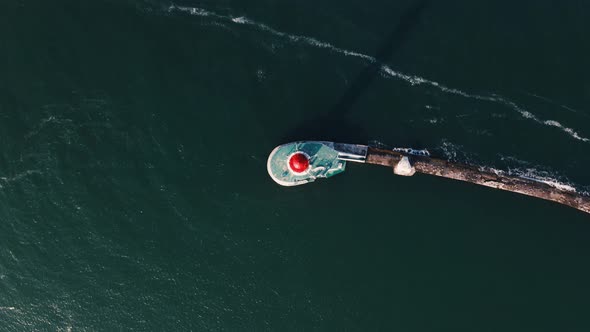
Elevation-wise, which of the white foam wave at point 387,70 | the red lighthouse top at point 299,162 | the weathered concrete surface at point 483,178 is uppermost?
the white foam wave at point 387,70

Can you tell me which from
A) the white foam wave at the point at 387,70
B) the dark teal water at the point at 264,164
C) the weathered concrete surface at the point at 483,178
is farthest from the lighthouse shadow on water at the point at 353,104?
the weathered concrete surface at the point at 483,178

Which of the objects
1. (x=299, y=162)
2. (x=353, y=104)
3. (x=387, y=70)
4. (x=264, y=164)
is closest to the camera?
(x=299, y=162)

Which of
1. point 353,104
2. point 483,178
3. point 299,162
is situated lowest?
point 299,162

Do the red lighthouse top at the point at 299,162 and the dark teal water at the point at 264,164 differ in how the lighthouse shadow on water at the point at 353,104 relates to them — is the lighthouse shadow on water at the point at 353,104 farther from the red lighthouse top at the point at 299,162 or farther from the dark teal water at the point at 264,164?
the red lighthouse top at the point at 299,162

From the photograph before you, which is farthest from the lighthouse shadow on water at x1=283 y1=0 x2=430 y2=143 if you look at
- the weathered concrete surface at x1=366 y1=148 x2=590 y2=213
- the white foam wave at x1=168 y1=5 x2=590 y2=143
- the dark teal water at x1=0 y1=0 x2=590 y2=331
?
the weathered concrete surface at x1=366 y1=148 x2=590 y2=213

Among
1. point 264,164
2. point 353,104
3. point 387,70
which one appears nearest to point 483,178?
point 387,70

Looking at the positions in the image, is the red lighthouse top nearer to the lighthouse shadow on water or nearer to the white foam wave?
the lighthouse shadow on water

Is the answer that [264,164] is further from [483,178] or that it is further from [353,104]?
[483,178]
